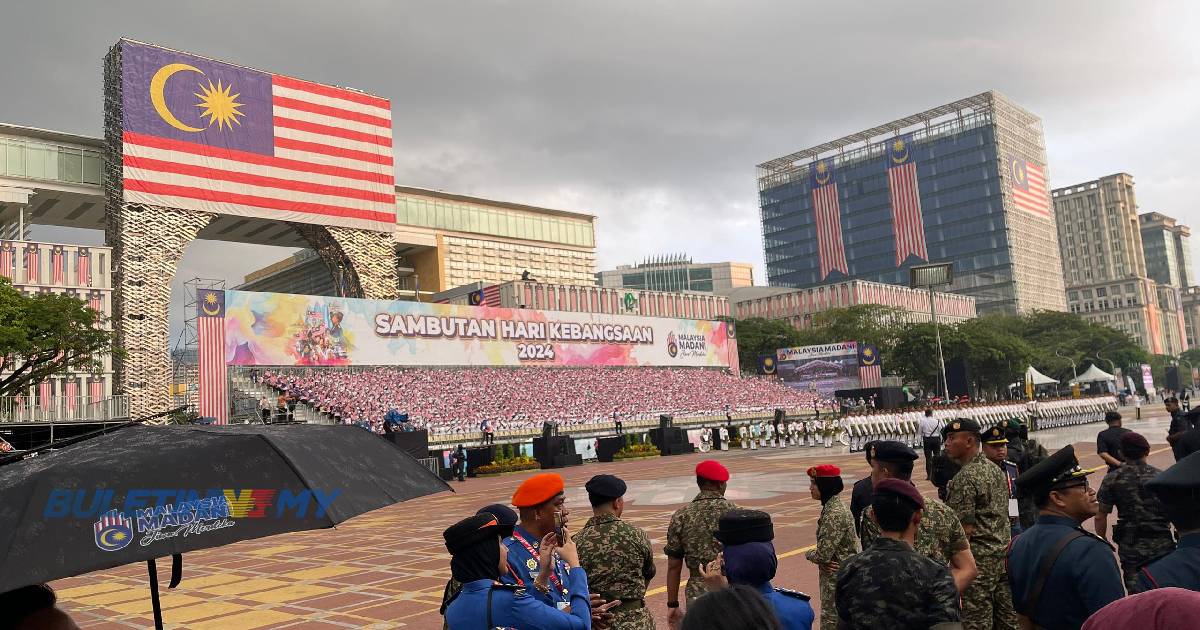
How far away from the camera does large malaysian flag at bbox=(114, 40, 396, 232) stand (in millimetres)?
39188

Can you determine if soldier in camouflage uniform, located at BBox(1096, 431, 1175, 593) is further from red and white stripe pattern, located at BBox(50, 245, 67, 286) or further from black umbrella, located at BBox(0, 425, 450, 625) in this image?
red and white stripe pattern, located at BBox(50, 245, 67, 286)

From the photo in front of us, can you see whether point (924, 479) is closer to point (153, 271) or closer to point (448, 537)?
point (448, 537)

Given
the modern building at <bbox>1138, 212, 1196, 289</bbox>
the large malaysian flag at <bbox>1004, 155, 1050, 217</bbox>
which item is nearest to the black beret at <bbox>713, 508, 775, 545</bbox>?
the large malaysian flag at <bbox>1004, 155, 1050, 217</bbox>

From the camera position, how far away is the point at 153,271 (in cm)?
Result: 4047

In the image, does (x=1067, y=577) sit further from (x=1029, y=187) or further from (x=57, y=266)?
(x=1029, y=187)

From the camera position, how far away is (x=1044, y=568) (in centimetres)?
341

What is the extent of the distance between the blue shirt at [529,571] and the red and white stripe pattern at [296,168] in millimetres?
41624

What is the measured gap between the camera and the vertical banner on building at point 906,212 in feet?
388

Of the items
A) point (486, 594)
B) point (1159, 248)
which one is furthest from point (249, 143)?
point (1159, 248)

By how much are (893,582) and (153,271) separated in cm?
4433

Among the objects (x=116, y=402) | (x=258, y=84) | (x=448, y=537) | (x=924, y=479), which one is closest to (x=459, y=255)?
(x=258, y=84)

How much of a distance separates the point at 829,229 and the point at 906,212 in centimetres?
1218

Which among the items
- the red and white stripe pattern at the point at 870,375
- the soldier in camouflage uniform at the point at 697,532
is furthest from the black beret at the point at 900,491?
the red and white stripe pattern at the point at 870,375

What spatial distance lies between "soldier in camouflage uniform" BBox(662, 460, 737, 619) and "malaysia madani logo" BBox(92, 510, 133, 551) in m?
2.93
